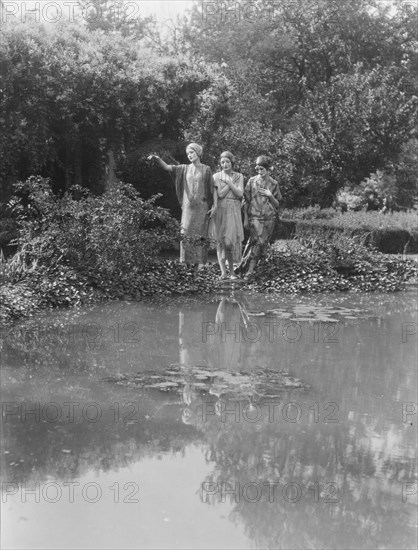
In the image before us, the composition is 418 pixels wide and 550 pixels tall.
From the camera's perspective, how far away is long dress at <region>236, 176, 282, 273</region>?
1392 centimetres

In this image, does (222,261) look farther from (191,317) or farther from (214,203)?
(191,317)

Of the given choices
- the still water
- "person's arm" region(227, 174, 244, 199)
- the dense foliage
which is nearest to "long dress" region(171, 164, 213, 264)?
"person's arm" region(227, 174, 244, 199)

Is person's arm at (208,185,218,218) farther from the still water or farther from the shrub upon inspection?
the still water

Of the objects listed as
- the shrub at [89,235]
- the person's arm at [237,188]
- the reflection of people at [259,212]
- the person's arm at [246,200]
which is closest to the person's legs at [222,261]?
the reflection of people at [259,212]

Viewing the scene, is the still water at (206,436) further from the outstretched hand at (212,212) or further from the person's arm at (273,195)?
the person's arm at (273,195)

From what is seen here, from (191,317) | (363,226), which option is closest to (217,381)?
(191,317)

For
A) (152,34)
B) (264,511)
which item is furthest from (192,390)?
(152,34)

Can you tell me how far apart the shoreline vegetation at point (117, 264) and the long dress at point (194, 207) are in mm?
325

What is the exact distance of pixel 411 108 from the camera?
28.3m

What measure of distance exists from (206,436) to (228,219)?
309 inches

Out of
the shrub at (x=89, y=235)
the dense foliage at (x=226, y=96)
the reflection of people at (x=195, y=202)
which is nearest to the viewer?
the shrub at (x=89, y=235)

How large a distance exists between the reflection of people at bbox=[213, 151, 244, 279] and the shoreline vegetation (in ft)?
1.32

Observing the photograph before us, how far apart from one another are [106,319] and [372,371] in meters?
3.57

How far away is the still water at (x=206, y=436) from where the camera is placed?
454 centimetres
